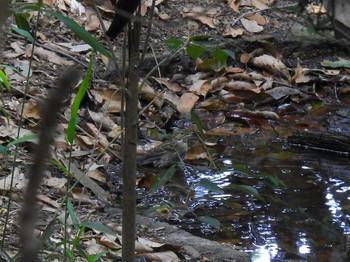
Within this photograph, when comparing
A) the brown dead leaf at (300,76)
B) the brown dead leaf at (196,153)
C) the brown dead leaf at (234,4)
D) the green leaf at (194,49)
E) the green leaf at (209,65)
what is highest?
the brown dead leaf at (234,4)

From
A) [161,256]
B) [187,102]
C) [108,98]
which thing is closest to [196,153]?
[108,98]

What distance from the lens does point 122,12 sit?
1.38 meters

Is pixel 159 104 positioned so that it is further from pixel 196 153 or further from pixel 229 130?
pixel 196 153

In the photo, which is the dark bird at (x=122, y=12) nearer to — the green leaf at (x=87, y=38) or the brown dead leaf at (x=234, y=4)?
the green leaf at (x=87, y=38)

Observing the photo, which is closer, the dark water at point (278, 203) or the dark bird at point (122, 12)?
the dark bird at point (122, 12)

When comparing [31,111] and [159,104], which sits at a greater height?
[159,104]

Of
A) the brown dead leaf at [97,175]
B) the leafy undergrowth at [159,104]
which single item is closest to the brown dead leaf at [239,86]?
the leafy undergrowth at [159,104]

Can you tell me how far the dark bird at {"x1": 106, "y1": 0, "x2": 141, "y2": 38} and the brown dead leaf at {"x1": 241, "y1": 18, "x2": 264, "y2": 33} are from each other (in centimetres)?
386

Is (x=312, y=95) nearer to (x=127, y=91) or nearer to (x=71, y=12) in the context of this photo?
(x=71, y=12)

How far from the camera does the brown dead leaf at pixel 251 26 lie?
5.40 m

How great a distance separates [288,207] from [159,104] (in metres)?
1.39

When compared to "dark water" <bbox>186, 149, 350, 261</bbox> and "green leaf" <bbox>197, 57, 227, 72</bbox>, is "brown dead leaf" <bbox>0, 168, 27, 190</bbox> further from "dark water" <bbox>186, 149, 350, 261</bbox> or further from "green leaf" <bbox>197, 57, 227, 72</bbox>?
"green leaf" <bbox>197, 57, 227, 72</bbox>

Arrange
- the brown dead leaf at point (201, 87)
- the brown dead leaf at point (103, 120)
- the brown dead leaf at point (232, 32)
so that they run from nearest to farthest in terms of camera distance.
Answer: the brown dead leaf at point (103, 120)
the brown dead leaf at point (201, 87)
the brown dead leaf at point (232, 32)

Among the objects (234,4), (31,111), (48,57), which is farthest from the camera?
(234,4)
